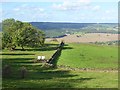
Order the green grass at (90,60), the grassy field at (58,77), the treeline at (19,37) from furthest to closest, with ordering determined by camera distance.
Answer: the treeline at (19,37) → the green grass at (90,60) → the grassy field at (58,77)

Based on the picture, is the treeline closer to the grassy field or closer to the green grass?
the green grass

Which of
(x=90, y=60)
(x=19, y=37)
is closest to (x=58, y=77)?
(x=90, y=60)

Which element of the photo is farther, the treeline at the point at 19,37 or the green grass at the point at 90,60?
the treeline at the point at 19,37

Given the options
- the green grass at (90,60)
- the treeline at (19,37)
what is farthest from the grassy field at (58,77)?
the treeline at (19,37)

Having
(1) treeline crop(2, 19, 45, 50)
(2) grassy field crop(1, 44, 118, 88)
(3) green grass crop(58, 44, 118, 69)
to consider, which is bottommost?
(3) green grass crop(58, 44, 118, 69)

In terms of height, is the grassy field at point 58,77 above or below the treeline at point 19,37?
below

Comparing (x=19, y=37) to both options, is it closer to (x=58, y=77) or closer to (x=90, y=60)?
(x=90, y=60)

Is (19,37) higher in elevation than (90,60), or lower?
higher

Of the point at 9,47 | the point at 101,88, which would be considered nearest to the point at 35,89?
the point at 101,88

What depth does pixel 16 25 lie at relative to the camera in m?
117

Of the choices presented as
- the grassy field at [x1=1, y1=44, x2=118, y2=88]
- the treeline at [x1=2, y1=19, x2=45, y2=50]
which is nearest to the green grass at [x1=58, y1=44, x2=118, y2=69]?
the grassy field at [x1=1, y1=44, x2=118, y2=88]

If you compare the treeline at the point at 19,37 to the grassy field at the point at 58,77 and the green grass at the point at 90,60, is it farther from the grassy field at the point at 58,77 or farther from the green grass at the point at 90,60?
the grassy field at the point at 58,77

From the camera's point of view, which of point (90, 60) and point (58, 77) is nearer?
point (58, 77)

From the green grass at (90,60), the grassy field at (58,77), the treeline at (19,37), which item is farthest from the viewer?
the treeline at (19,37)
